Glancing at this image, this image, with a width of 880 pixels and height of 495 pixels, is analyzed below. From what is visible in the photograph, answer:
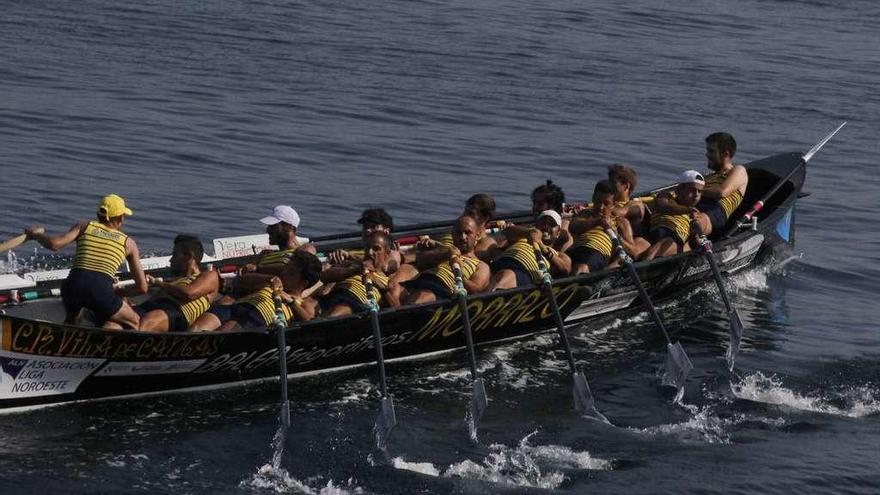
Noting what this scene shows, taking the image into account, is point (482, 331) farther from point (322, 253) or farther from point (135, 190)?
point (135, 190)

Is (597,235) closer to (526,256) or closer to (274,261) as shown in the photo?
(526,256)

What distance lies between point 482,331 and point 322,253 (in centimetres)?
252

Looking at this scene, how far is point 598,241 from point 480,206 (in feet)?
6.85

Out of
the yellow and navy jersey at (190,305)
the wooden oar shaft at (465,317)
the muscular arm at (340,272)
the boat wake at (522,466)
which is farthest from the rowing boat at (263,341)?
the boat wake at (522,466)

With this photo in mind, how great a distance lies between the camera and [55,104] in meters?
29.2

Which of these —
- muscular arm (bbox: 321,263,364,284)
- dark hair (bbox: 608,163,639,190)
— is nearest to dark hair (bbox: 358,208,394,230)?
muscular arm (bbox: 321,263,364,284)

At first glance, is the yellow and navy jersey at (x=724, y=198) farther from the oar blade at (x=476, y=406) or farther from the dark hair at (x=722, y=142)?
the oar blade at (x=476, y=406)

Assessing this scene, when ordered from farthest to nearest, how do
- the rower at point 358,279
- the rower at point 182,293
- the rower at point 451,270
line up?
the rower at point 451,270, the rower at point 358,279, the rower at point 182,293

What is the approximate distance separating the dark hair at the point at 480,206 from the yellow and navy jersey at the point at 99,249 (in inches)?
169

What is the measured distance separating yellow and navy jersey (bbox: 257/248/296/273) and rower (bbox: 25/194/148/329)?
1.71m

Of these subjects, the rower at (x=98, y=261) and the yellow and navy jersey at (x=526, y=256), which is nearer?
the rower at (x=98, y=261)

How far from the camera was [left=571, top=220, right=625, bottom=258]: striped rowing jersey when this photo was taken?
701 inches

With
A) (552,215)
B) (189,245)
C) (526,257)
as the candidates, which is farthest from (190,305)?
(552,215)

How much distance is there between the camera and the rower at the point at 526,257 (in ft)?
55.1
